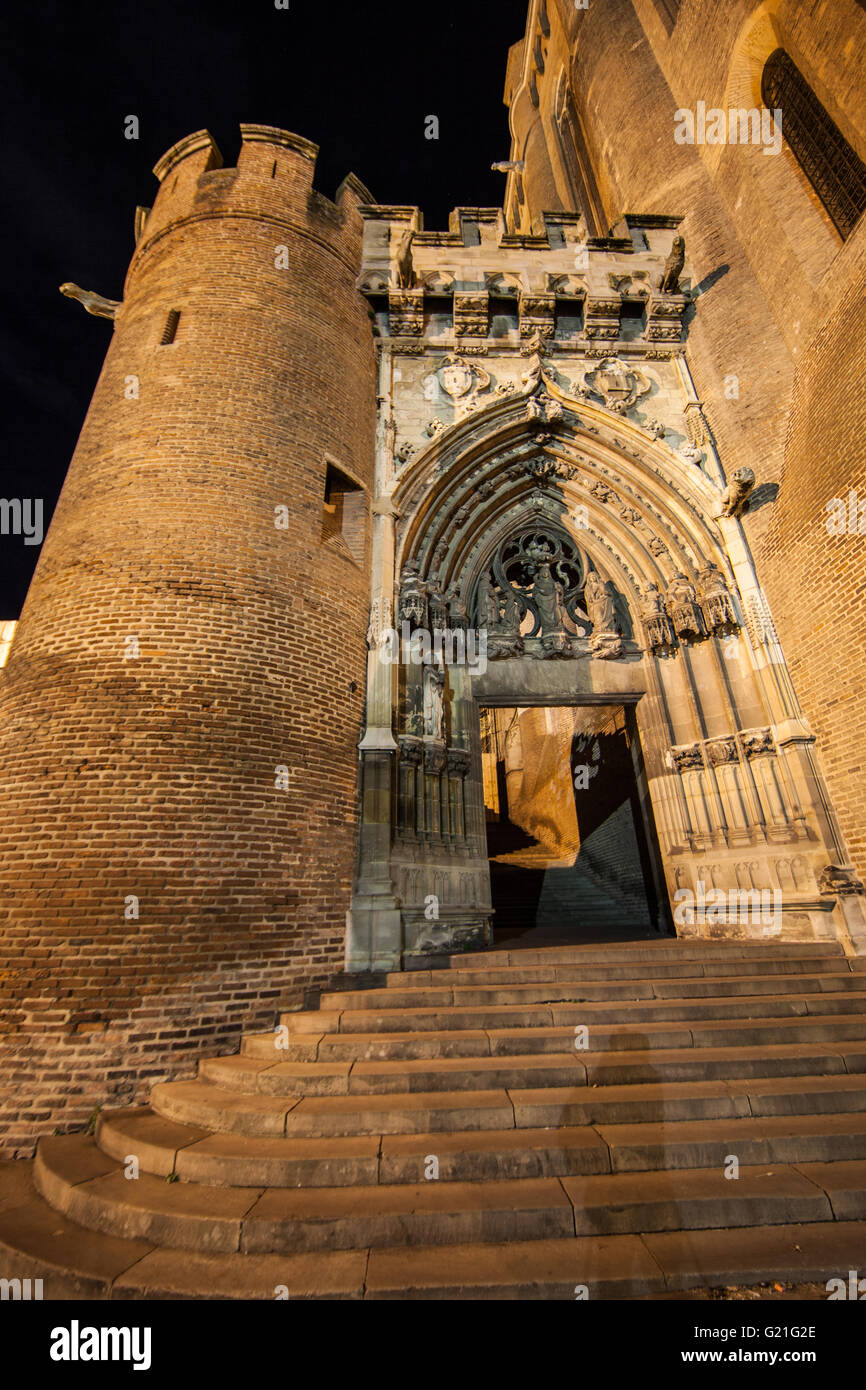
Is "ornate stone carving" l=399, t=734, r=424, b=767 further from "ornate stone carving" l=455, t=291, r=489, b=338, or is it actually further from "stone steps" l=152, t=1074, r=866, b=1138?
"ornate stone carving" l=455, t=291, r=489, b=338

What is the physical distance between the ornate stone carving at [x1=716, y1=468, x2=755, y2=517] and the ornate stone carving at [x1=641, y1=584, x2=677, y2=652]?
1557 millimetres

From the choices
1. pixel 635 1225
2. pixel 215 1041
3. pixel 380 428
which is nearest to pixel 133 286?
pixel 380 428

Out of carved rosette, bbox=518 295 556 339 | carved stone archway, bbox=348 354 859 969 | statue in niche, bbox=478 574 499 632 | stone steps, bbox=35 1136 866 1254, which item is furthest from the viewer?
carved rosette, bbox=518 295 556 339

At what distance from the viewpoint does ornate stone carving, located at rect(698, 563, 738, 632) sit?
26.0ft

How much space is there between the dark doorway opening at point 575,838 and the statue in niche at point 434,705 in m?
1.50

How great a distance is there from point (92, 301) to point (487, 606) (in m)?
8.12

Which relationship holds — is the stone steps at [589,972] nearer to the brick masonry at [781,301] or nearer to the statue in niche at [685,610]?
the brick masonry at [781,301]

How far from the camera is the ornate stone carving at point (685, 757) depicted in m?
7.76

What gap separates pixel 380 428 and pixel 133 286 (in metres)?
4.36

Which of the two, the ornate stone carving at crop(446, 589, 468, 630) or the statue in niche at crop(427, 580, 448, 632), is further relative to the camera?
the ornate stone carving at crop(446, 589, 468, 630)

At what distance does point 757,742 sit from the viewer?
7.28m

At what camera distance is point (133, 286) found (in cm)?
849

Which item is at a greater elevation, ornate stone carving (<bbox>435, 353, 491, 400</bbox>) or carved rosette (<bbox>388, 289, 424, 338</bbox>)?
carved rosette (<bbox>388, 289, 424, 338</bbox>)

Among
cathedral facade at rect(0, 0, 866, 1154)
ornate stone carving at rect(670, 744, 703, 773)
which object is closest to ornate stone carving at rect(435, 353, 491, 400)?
cathedral facade at rect(0, 0, 866, 1154)
